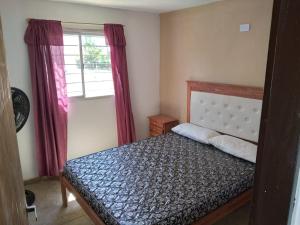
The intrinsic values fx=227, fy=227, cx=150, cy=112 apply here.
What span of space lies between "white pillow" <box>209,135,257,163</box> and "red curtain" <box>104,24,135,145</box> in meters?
1.38

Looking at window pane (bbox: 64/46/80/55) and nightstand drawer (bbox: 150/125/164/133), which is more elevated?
window pane (bbox: 64/46/80/55)

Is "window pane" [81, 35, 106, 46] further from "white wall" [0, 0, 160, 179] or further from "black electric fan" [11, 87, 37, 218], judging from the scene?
→ "black electric fan" [11, 87, 37, 218]

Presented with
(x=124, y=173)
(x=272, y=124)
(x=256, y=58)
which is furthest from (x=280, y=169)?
(x=256, y=58)

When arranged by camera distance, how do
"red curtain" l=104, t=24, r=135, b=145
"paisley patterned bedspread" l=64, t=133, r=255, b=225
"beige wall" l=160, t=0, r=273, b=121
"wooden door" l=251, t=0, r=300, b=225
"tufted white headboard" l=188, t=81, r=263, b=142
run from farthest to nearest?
"red curtain" l=104, t=24, r=135, b=145, "tufted white headboard" l=188, t=81, r=263, b=142, "beige wall" l=160, t=0, r=273, b=121, "paisley patterned bedspread" l=64, t=133, r=255, b=225, "wooden door" l=251, t=0, r=300, b=225

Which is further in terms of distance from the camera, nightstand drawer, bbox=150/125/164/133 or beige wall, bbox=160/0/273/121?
nightstand drawer, bbox=150/125/164/133

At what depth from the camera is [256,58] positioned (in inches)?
105

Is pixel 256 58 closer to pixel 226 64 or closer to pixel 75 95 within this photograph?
pixel 226 64

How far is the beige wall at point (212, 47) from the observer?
103 inches

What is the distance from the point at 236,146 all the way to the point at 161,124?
1326 millimetres

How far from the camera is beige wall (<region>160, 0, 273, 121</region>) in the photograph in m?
2.62

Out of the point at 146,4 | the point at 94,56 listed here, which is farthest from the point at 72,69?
the point at 146,4

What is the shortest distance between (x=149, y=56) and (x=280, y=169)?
3.53 m

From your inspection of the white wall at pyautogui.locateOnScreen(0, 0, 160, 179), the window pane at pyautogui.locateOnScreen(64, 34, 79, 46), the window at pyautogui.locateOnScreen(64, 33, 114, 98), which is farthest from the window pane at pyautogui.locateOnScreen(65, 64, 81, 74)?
the white wall at pyautogui.locateOnScreen(0, 0, 160, 179)

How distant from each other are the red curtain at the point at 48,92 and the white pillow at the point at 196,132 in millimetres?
1631
